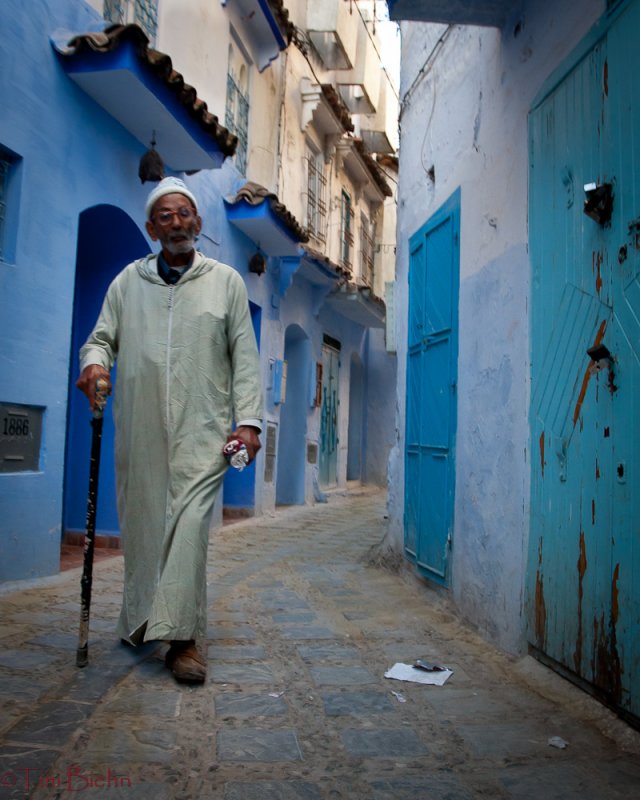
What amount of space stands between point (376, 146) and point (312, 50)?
14.6 ft

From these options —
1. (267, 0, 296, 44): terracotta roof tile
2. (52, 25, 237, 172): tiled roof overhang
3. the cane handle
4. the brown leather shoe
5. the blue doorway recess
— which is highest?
(267, 0, 296, 44): terracotta roof tile

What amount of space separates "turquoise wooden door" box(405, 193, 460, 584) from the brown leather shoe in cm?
209

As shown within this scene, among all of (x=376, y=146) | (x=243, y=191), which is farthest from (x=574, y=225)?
(x=376, y=146)

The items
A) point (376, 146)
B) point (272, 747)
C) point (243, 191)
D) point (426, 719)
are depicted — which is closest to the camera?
point (272, 747)

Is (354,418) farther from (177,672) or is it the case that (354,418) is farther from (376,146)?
(177,672)

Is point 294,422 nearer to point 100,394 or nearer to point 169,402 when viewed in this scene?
point 169,402

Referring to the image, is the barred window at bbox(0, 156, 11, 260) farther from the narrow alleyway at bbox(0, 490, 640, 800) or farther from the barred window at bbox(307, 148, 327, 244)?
the barred window at bbox(307, 148, 327, 244)

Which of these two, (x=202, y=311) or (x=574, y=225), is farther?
(x=202, y=311)

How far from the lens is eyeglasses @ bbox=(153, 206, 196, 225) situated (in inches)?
131

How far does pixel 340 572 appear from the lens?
236 inches

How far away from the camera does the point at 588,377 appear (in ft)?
9.65

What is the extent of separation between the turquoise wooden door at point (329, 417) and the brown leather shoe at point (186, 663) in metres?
10.6

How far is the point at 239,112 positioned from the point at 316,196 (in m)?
3.73

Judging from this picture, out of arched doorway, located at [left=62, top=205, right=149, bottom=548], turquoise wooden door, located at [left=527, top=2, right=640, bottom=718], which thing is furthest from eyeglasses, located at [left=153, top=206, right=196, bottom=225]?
arched doorway, located at [left=62, top=205, right=149, bottom=548]
